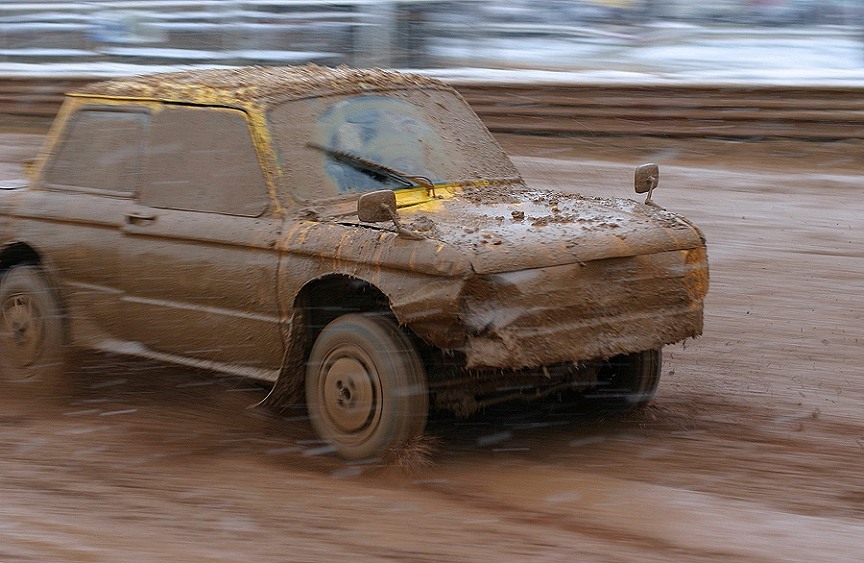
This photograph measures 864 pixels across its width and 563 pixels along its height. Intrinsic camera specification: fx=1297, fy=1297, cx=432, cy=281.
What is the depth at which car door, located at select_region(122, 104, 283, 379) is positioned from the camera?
5.77 metres

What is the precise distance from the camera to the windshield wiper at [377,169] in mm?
6020

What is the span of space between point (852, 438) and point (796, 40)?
11.0 metres

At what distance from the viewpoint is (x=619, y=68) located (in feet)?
53.1

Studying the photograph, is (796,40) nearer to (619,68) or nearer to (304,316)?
(619,68)

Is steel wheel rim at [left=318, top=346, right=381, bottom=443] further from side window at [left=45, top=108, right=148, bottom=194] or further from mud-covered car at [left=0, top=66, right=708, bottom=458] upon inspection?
side window at [left=45, top=108, right=148, bottom=194]

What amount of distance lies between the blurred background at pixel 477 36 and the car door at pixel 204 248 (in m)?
10.1

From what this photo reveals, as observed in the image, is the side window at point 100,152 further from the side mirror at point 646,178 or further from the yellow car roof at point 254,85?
the side mirror at point 646,178

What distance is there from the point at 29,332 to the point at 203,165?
148cm

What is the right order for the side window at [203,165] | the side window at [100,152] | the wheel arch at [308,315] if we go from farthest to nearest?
the side window at [100,152], the side window at [203,165], the wheel arch at [308,315]

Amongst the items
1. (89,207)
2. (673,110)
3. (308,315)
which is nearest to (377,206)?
(308,315)

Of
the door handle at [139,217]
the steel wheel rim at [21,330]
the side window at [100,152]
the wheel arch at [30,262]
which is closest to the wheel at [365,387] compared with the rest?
the door handle at [139,217]

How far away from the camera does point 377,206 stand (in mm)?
5301

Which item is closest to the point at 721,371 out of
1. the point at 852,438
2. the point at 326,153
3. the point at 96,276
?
the point at 852,438

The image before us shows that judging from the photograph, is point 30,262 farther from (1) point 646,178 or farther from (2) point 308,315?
(1) point 646,178
